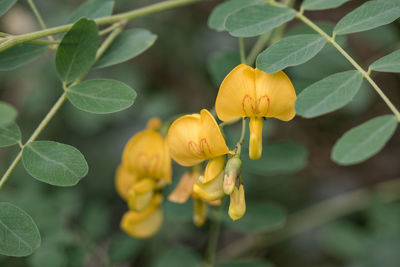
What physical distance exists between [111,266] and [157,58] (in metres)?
1.97

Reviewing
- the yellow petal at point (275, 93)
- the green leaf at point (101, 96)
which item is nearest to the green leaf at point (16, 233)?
the green leaf at point (101, 96)

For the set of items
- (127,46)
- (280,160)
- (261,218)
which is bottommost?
(261,218)

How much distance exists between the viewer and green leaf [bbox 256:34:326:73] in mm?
1226

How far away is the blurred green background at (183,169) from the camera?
2018mm

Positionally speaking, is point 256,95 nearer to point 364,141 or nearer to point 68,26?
point 364,141

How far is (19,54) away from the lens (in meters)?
1.55

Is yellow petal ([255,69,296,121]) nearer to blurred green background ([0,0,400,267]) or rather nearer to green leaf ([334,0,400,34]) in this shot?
green leaf ([334,0,400,34])

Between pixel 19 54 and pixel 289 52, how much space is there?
0.91m

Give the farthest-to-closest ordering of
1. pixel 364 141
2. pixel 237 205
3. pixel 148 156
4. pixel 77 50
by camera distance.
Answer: pixel 148 156, pixel 77 50, pixel 237 205, pixel 364 141

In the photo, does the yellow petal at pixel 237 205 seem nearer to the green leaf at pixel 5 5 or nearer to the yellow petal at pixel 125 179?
the yellow petal at pixel 125 179

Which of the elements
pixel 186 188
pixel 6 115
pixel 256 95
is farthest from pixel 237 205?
pixel 6 115

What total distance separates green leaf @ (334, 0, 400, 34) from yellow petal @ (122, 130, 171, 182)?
749 mm

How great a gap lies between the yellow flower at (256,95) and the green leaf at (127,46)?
380 mm

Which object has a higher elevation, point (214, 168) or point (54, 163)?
point (54, 163)
